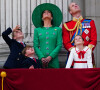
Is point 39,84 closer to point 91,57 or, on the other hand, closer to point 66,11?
point 91,57

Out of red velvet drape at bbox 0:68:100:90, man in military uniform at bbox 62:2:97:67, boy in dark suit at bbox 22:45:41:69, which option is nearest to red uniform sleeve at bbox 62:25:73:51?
man in military uniform at bbox 62:2:97:67

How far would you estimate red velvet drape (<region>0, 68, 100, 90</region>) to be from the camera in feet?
17.9

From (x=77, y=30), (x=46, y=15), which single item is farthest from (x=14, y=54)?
(x=77, y=30)

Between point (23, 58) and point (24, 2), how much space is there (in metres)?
1.89

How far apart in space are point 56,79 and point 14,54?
1.31 m

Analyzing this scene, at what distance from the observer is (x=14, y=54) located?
21.4 feet

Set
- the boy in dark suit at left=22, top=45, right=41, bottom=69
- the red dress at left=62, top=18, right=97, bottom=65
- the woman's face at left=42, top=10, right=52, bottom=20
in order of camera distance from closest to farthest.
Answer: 1. the boy in dark suit at left=22, top=45, right=41, bottom=69
2. the red dress at left=62, top=18, right=97, bottom=65
3. the woman's face at left=42, top=10, right=52, bottom=20

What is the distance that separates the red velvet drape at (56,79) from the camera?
215 inches

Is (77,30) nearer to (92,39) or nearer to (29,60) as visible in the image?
(92,39)

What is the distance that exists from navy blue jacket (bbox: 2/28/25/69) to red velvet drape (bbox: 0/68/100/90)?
924mm

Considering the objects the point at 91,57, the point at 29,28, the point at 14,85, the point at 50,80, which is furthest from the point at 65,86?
the point at 29,28

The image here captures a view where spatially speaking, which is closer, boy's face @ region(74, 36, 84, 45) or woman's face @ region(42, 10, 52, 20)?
boy's face @ region(74, 36, 84, 45)

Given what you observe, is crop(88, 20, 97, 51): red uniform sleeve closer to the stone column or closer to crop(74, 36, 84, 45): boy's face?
crop(74, 36, 84, 45): boy's face

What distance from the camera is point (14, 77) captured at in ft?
18.1
